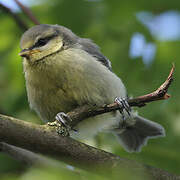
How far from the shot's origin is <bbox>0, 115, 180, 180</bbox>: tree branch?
8.23ft

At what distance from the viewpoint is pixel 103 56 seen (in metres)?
4.33

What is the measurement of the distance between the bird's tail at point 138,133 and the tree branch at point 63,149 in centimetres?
173

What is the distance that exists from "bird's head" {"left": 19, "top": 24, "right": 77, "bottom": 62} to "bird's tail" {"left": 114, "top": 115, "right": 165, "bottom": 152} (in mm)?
1668

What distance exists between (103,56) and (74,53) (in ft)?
1.82

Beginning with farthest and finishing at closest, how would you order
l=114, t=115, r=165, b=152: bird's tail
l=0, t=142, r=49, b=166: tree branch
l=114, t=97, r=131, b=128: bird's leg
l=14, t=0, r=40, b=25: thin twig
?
1. l=114, t=115, r=165, b=152: bird's tail
2. l=14, t=0, r=40, b=25: thin twig
3. l=0, t=142, r=49, b=166: tree branch
4. l=114, t=97, r=131, b=128: bird's leg

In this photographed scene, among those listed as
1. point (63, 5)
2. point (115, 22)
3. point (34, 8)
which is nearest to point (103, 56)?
point (115, 22)

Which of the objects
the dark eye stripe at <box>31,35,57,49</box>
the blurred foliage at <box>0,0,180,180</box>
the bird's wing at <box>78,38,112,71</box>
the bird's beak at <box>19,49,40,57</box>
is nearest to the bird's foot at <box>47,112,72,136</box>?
the blurred foliage at <box>0,0,180,180</box>

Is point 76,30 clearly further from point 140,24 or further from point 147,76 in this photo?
point 147,76

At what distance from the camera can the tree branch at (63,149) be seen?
8.23 feet

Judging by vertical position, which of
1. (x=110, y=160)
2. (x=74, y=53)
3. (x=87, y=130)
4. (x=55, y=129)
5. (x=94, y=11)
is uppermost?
(x=94, y=11)

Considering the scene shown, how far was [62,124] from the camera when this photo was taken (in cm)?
296

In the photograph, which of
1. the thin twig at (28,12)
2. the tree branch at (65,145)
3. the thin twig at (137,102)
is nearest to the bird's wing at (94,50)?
the thin twig at (28,12)

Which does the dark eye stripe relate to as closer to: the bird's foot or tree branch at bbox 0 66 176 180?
the bird's foot

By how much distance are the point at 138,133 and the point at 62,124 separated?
2248 millimetres
